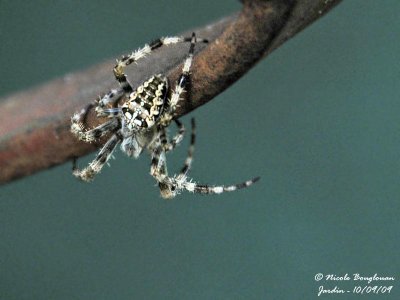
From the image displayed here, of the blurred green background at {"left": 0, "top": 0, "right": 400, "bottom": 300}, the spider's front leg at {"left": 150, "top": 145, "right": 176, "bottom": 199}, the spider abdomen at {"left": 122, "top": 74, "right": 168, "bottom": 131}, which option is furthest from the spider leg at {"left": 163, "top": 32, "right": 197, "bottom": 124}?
the blurred green background at {"left": 0, "top": 0, "right": 400, "bottom": 300}

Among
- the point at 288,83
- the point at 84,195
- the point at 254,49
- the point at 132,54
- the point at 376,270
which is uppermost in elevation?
the point at 288,83

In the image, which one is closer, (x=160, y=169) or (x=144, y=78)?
(x=144, y=78)

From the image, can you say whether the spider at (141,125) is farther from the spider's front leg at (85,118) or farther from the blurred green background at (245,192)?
the blurred green background at (245,192)

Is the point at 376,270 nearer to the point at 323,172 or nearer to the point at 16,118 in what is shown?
the point at 323,172

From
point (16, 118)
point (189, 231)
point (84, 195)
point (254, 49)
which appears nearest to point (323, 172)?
point (189, 231)

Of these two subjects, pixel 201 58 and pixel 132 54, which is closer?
pixel 201 58

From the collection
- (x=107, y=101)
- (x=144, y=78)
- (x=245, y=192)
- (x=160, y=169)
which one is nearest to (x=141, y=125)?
(x=160, y=169)

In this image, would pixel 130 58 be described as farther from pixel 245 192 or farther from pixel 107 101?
pixel 245 192
